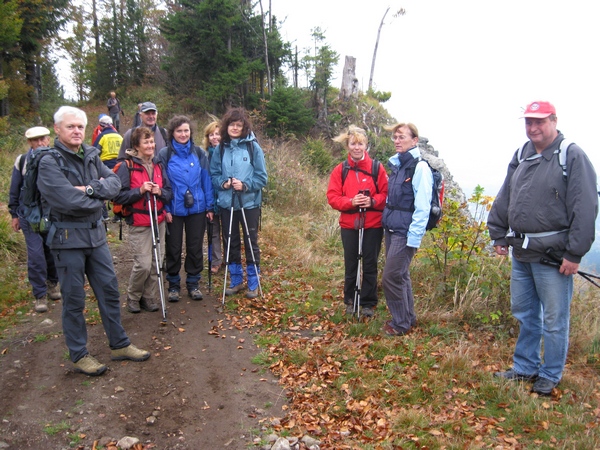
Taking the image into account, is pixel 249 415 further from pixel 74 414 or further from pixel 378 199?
pixel 378 199

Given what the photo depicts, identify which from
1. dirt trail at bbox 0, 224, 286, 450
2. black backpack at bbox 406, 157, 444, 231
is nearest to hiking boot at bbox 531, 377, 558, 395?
black backpack at bbox 406, 157, 444, 231

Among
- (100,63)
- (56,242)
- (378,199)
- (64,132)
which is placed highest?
(100,63)

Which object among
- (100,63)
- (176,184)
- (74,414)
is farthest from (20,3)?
(74,414)

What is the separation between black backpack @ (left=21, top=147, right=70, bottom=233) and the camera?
13.6 feet

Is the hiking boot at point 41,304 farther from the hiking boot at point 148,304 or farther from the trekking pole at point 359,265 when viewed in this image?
the trekking pole at point 359,265

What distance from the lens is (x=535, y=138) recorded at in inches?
159

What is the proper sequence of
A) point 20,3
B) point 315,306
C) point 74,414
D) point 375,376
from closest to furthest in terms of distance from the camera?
point 74,414 < point 375,376 < point 315,306 < point 20,3

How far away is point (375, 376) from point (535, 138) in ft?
8.84

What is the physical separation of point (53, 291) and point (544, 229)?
20.0ft

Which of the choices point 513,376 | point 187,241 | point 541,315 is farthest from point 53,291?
point 541,315

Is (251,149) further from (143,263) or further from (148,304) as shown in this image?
(148,304)

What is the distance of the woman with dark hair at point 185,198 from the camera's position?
19.2ft

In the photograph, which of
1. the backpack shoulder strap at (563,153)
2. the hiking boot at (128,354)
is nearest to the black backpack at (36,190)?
the hiking boot at (128,354)

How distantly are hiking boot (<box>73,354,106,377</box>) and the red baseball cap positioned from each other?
15.1ft
